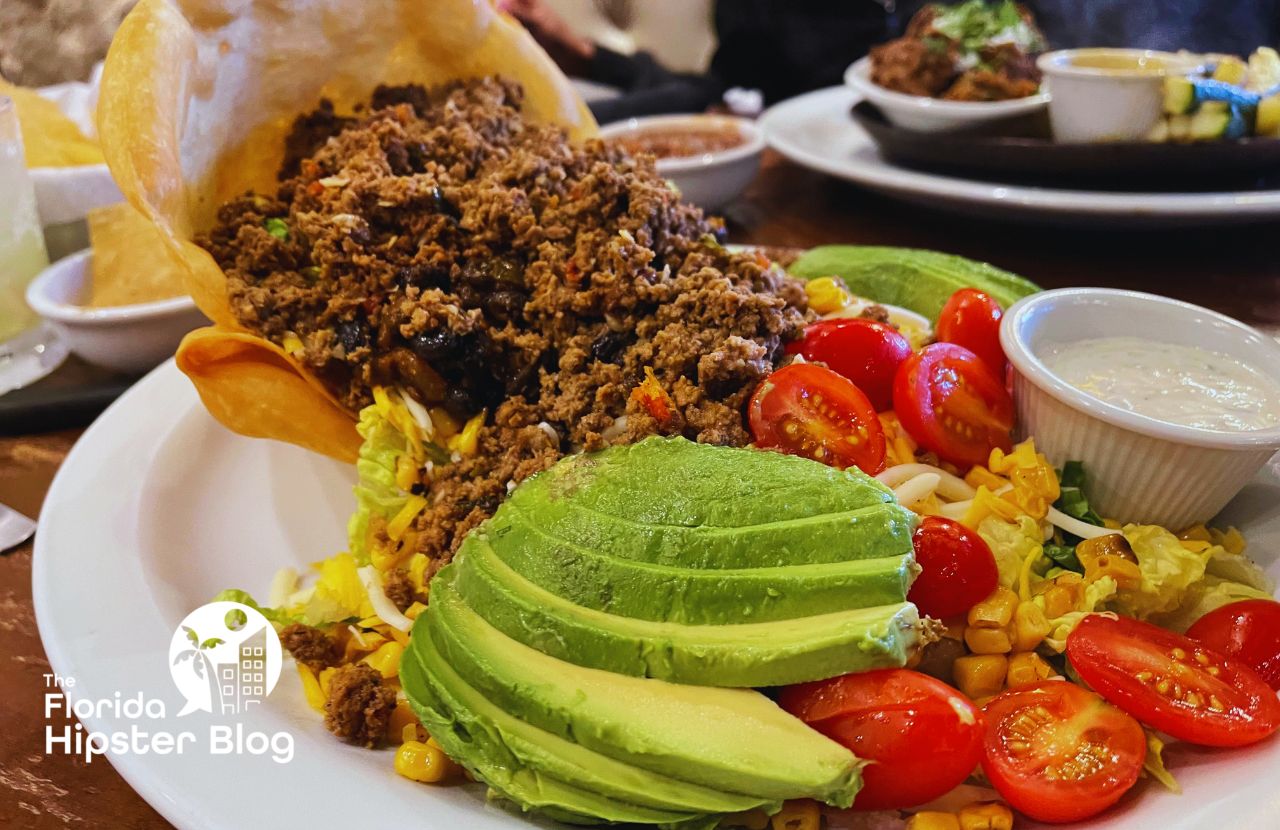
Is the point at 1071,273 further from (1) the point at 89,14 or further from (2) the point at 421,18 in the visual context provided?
(1) the point at 89,14

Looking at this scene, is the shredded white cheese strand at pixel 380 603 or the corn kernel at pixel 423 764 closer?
the corn kernel at pixel 423 764

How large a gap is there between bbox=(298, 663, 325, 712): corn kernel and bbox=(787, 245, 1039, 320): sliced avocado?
1.86 meters

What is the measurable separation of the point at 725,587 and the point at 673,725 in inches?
9.4

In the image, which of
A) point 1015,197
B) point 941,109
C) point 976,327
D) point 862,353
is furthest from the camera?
point 941,109

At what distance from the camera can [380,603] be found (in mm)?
2051

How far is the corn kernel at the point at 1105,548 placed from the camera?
1854 millimetres

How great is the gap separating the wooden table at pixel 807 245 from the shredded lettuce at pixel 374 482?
69cm

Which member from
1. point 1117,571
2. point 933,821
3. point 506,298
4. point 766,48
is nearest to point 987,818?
point 933,821

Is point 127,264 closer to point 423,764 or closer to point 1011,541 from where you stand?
point 423,764

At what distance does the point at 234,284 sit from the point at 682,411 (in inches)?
46.9

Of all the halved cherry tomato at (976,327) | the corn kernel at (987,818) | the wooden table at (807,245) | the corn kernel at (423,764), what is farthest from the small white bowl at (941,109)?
the corn kernel at (423,764)

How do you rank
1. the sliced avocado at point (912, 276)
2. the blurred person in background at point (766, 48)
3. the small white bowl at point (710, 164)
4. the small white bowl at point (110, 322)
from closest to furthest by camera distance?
the sliced avocado at point (912, 276) < the small white bowl at point (110, 322) < the small white bowl at point (710, 164) < the blurred person in background at point (766, 48)

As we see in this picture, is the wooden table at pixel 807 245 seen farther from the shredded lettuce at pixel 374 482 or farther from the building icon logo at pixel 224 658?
the shredded lettuce at pixel 374 482

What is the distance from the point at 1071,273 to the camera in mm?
3697
